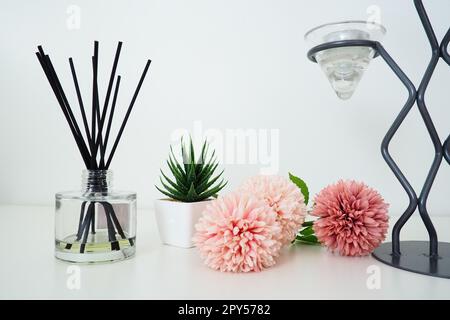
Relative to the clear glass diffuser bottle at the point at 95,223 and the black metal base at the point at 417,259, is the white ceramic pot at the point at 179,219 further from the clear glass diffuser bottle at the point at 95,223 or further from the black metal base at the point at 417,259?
the black metal base at the point at 417,259

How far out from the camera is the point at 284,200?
0.49 meters

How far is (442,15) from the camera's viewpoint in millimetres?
868

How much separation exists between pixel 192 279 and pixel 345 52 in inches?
13.6

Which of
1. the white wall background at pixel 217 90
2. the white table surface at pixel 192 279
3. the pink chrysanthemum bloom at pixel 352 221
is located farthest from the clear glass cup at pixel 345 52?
the white wall background at pixel 217 90

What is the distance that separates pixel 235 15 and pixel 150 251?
0.67 meters

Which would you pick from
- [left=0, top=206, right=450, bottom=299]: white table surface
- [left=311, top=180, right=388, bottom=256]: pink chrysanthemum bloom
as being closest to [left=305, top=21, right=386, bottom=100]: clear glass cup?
[left=311, top=180, right=388, bottom=256]: pink chrysanthemum bloom

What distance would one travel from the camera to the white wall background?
879 millimetres

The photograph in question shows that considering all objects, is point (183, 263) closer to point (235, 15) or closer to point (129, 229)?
point (129, 229)

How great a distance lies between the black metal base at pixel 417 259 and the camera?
1.34 feet

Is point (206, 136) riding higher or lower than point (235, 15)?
lower

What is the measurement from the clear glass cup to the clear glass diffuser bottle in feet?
1.08

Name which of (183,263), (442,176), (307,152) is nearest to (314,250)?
(183,263)
